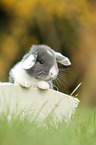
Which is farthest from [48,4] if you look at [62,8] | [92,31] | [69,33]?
[92,31]

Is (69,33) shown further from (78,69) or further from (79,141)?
(79,141)

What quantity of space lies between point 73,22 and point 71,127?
4.23m

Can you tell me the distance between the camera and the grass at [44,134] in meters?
1.45

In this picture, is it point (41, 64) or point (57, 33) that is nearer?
point (41, 64)

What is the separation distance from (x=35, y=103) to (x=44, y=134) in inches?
22.1

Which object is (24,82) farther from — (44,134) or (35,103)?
(44,134)

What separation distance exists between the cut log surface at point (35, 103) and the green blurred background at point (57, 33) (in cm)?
334

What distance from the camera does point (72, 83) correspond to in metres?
5.88

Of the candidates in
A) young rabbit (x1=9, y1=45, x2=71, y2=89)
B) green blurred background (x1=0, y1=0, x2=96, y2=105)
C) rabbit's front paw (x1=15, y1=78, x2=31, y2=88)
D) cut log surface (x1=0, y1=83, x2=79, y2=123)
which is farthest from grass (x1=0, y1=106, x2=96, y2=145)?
green blurred background (x1=0, y1=0, x2=96, y2=105)

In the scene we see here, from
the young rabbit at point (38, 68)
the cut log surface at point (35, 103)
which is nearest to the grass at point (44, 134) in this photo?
the cut log surface at point (35, 103)

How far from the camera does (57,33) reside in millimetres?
5945

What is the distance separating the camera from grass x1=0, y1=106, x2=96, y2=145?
145 cm

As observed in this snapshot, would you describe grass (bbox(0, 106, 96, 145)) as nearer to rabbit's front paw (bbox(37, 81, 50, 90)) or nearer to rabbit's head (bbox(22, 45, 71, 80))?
rabbit's front paw (bbox(37, 81, 50, 90))

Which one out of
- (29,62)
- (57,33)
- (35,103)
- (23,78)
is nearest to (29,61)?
(29,62)
